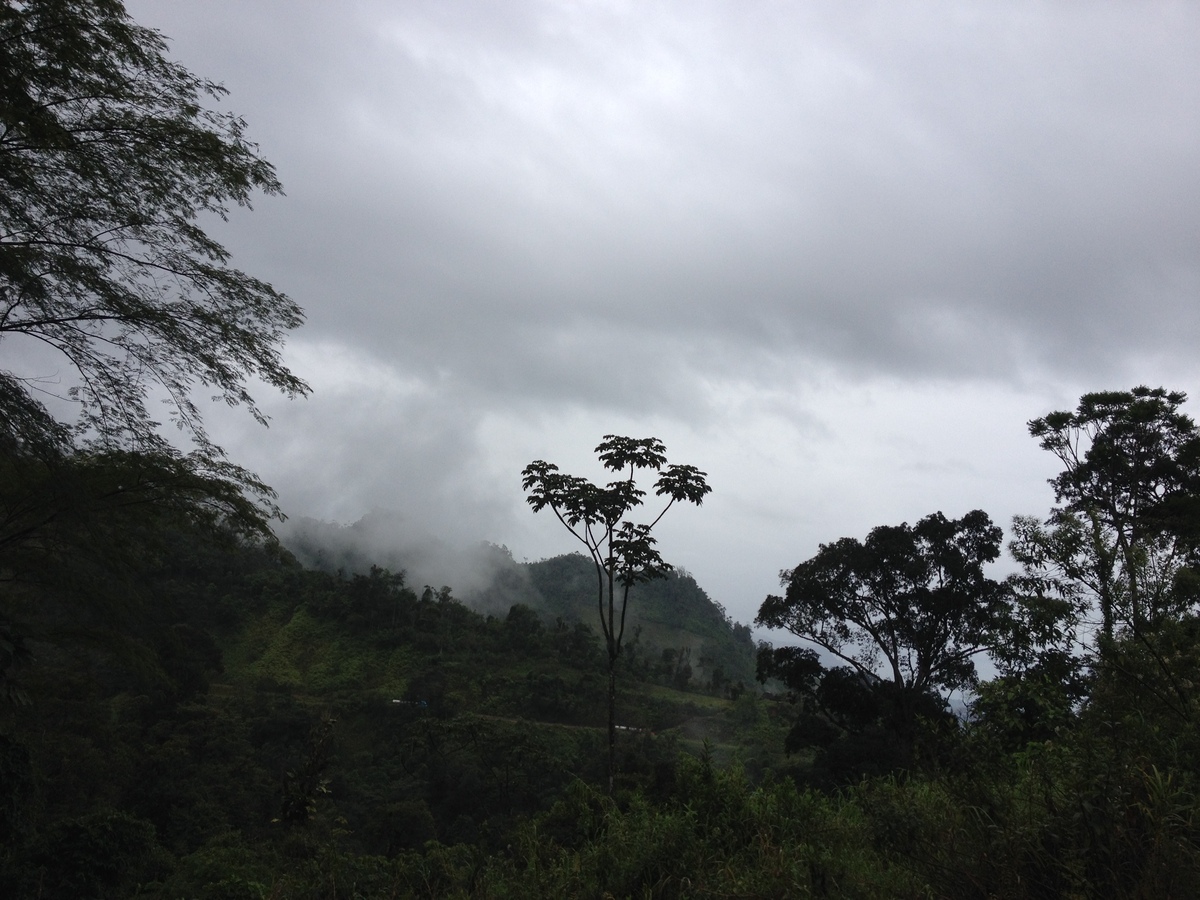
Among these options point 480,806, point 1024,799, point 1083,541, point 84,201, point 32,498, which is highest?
point 84,201

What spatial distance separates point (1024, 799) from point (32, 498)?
9314mm

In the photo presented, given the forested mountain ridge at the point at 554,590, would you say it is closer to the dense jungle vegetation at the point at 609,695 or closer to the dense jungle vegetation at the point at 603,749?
the dense jungle vegetation at the point at 603,749

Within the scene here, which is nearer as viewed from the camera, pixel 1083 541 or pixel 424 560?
pixel 1083 541

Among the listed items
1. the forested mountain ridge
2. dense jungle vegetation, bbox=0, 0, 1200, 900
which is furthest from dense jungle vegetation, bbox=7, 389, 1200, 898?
the forested mountain ridge

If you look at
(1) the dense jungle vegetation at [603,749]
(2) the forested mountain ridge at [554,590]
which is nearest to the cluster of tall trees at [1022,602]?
(1) the dense jungle vegetation at [603,749]

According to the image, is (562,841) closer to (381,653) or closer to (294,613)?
(381,653)

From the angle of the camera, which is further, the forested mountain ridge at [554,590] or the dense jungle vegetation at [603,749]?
the forested mountain ridge at [554,590]

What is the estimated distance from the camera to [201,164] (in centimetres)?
627

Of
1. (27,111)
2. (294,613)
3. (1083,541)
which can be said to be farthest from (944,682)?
(294,613)

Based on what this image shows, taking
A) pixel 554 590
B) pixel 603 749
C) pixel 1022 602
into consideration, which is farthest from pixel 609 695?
pixel 554 590

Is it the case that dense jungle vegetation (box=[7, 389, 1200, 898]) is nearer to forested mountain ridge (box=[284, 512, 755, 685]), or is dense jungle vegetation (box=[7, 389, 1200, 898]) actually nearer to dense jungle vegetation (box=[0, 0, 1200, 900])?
dense jungle vegetation (box=[0, 0, 1200, 900])

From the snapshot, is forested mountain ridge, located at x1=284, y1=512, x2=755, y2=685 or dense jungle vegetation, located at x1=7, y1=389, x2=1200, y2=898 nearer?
dense jungle vegetation, located at x1=7, y1=389, x2=1200, y2=898

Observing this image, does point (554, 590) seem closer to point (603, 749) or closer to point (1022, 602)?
point (603, 749)

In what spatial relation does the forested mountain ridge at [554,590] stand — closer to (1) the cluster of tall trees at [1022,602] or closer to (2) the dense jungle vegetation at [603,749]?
(2) the dense jungle vegetation at [603,749]
